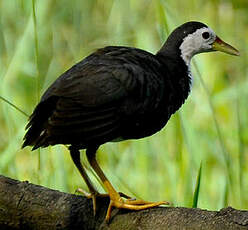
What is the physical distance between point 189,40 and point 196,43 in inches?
2.1

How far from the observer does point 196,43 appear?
302cm

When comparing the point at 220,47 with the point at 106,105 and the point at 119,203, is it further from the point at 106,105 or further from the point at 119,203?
the point at 119,203

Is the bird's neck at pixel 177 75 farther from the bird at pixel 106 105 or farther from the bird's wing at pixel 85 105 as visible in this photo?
the bird's wing at pixel 85 105

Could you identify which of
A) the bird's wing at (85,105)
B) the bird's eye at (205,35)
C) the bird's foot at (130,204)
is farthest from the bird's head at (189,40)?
the bird's foot at (130,204)

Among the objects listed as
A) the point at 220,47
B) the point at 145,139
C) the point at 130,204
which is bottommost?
the point at 145,139

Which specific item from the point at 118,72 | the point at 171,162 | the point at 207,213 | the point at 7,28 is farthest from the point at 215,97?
the point at 207,213

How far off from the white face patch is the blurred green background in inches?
2.5

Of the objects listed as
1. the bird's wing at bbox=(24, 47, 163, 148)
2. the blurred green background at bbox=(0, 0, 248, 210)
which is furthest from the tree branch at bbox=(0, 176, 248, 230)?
the blurred green background at bbox=(0, 0, 248, 210)

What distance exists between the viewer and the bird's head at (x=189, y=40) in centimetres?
295

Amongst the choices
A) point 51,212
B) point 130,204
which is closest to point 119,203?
point 130,204

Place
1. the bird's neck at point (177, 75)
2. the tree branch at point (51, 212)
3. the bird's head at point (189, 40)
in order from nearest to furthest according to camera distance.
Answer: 1. the tree branch at point (51, 212)
2. the bird's neck at point (177, 75)
3. the bird's head at point (189, 40)

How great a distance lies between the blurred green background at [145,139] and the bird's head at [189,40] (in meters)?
0.07

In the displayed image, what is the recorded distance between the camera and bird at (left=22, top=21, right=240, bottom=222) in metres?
2.38

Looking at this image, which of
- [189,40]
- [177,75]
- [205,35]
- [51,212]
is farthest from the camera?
[205,35]
